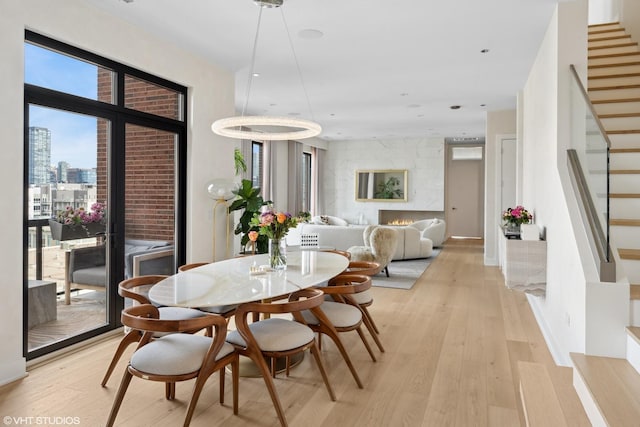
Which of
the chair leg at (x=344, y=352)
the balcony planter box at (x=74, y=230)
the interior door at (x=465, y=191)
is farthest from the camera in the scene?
the interior door at (x=465, y=191)

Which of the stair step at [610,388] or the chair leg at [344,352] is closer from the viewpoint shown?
the stair step at [610,388]

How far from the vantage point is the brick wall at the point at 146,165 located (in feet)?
12.8

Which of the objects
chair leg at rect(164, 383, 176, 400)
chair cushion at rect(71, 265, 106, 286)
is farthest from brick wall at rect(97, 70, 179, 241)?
chair leg at rect(164, 383, 176, 400)

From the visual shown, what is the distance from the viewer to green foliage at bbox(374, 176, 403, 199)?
11.9 metres

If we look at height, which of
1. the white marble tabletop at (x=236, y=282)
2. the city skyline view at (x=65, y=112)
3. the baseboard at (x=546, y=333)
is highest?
the city skyline view at (x=65, y=112)

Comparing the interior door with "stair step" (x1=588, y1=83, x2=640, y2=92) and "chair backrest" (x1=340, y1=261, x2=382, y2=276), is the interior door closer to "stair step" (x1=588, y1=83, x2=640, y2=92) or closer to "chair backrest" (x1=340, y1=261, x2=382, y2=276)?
"stair step" (x1=588, y1=83, x2=640, y2=92)

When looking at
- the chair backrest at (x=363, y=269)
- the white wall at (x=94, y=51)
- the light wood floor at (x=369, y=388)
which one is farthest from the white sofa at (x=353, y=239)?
the chair backrest at (x=363, y=269)

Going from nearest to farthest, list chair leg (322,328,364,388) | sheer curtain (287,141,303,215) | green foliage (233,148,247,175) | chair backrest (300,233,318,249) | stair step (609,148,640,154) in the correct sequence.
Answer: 1. chair leg (322,328,364,388)
2. stair step (609,148,640,154)
3. green foliage (233,148,247,175)
4. chair backrest (300,233,318,249)
5. sheer curtain (287,141,303,215)

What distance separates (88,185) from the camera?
3.75 metres

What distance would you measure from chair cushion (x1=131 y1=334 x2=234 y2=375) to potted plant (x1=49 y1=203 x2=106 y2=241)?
1759mm

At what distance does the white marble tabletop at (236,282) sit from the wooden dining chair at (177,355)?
154 mm

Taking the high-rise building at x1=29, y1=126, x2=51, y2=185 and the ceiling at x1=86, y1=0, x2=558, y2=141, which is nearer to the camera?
the high-rise building at x1=29, y1=126, x2=51, y2=185

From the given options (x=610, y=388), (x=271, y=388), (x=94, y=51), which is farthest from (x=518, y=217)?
(x=94, y=51)

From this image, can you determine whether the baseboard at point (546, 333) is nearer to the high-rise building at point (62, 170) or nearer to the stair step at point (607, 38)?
the stair step at point (607, 38)
